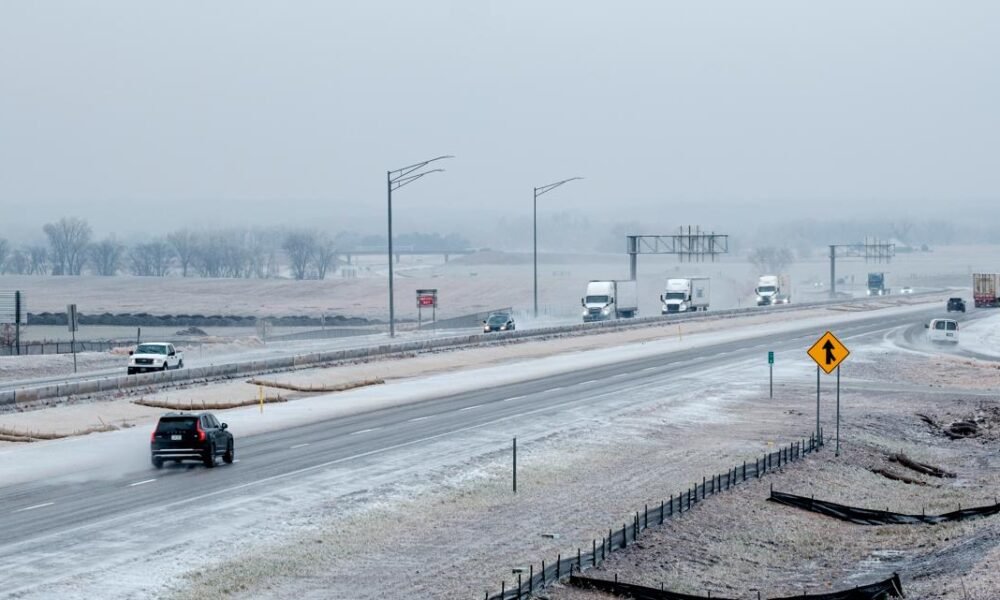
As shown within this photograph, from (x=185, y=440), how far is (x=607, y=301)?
80.7 m

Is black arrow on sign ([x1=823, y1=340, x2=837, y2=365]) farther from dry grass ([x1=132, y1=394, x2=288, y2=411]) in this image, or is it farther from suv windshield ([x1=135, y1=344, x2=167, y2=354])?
suv windshield ([x1=135, y1=344, x2=167, y2=354])

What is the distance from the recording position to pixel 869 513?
29.5m

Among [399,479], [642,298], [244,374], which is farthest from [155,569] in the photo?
[642,298]

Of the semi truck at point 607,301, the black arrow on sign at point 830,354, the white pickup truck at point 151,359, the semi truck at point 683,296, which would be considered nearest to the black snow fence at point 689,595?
the black arrow on sign at point 830,354

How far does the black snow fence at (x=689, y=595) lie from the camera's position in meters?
20.4

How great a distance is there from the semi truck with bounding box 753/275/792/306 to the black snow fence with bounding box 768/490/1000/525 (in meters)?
114

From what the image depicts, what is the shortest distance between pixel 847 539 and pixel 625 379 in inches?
1298

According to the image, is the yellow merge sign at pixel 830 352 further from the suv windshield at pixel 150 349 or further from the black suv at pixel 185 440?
the suv windshield at pixel 150 349

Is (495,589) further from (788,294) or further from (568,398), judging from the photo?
(788,294)

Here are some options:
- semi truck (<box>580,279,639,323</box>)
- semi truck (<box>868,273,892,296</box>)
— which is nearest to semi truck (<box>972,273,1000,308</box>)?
semi truck (<box>580,279,639,323</box>)

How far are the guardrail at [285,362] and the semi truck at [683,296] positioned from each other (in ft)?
25.7

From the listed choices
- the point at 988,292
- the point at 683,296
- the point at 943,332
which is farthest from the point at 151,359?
the point at 988,292

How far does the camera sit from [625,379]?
60.7 m

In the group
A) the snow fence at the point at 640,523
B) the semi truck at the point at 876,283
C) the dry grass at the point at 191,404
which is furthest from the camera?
the semi truck at the point at 876,283
